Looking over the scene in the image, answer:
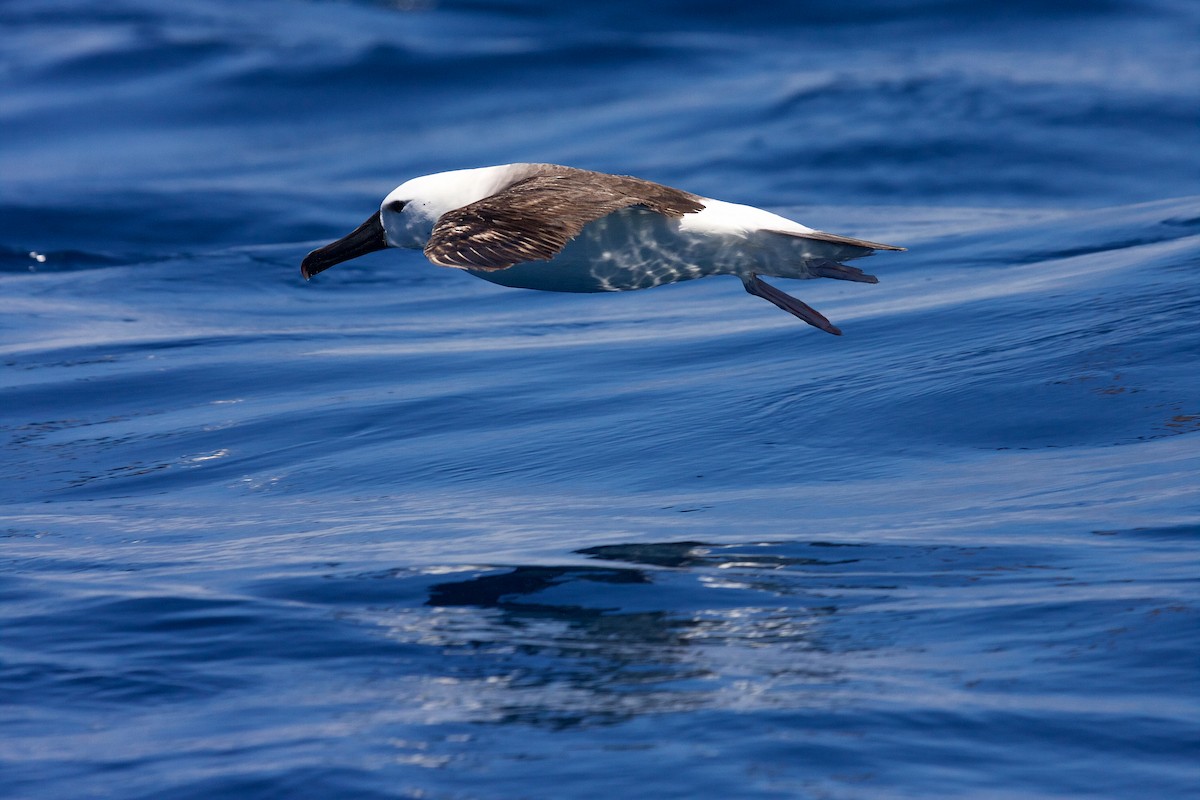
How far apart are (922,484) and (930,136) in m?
17.3

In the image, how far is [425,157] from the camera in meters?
26.9

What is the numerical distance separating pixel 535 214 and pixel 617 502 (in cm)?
215

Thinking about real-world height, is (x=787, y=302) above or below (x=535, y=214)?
below

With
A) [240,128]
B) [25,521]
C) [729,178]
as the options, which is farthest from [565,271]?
[240,128]

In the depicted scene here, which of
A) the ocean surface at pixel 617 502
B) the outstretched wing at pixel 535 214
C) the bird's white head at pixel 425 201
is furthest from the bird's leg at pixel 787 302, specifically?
the bird's white head at pixel 425 201

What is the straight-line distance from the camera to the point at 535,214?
8.38m

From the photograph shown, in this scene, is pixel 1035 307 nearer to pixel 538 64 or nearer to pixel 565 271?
pixel 565 271

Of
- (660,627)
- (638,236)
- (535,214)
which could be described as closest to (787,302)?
(638,236)

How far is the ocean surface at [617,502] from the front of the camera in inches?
238

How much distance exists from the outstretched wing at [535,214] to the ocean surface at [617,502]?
1796 millimetres

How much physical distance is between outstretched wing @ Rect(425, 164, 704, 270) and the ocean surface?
180 cm

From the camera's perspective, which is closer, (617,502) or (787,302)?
(617,502)

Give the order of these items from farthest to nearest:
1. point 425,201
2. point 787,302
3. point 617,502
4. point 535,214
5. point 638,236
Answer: point 425,201, point 787,302, point 617,502, point 638,236, point 535,214

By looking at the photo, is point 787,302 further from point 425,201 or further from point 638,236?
point 425,201
